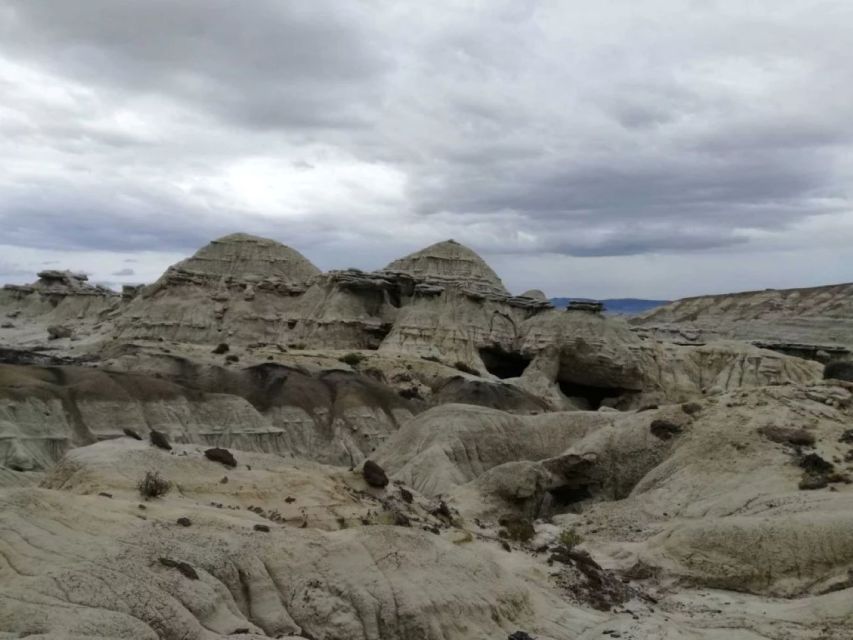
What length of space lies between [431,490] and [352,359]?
95.9ft

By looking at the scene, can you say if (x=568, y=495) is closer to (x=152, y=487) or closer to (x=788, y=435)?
(x=788, y=435)

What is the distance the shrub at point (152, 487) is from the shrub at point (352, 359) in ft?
142

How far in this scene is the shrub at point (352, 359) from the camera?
61.1 metres

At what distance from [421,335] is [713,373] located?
78.0 feet

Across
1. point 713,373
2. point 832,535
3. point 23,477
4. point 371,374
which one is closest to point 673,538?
point 832,535

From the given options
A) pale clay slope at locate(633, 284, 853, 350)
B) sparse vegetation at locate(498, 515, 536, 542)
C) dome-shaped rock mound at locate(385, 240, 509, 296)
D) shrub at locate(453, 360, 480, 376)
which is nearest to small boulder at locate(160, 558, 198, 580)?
sparse vegetation at locate(498, 515, 536, 542)

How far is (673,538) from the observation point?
22562 mm

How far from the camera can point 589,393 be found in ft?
225

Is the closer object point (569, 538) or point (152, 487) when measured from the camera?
point (152, 487)

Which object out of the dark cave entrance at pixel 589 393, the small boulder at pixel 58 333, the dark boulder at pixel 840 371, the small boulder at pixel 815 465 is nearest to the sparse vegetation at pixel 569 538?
the small boulder at pixel 815 465

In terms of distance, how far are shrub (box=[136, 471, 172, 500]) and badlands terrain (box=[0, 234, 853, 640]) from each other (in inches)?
2.3

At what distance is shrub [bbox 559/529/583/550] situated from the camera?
2362 cm

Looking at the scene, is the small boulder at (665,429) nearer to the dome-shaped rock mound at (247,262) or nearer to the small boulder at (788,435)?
the small boulder at (788,435)

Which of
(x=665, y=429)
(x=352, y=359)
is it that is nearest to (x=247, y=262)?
(x=352, y=359)
